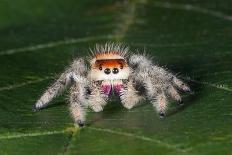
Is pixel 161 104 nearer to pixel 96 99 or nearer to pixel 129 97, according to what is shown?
pixel 129 97

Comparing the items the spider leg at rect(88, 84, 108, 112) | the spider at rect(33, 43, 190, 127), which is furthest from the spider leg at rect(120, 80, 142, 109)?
the spider leg at rect(88, 84, 108, 112)

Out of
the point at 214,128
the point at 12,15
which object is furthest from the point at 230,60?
the point at 12,15

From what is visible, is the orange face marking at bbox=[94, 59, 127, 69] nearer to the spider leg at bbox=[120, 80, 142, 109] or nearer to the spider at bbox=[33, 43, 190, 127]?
the spider at bbox=[33, 43, 190, 127]

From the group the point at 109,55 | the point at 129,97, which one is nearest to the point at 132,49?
the point at 109,55

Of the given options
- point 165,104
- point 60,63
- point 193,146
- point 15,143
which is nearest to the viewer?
point 193,146

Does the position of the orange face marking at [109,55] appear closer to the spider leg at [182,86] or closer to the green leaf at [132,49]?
the green leaf at [132,49]

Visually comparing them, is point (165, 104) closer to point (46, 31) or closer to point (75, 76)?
point (75, 76)
